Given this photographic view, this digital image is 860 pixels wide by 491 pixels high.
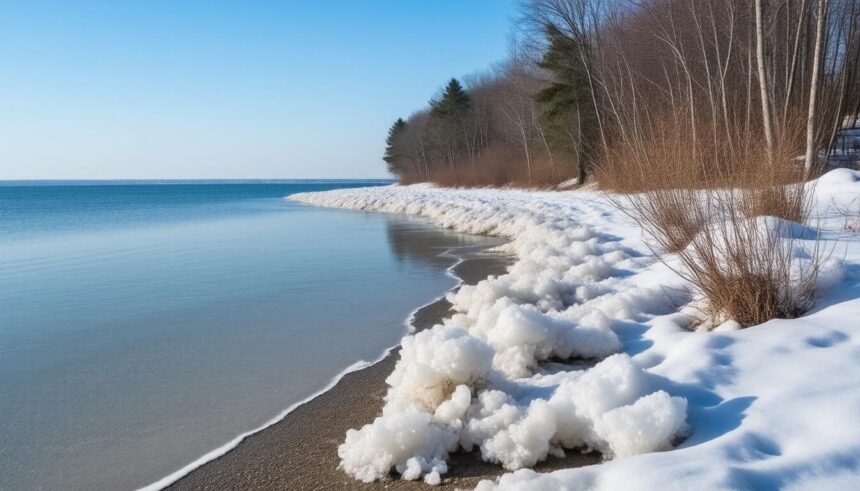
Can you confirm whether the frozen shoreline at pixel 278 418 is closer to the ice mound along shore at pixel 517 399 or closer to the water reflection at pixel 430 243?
the ice mound along shore at pixel 517 399

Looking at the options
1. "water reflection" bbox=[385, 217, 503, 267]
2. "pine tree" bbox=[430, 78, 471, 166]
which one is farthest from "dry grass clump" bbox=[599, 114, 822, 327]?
"pine tree" bbox=[430, 78, 471, 166]

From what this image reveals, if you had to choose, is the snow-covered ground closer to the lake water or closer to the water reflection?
the lake water

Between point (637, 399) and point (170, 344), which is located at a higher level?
point (637, 399)

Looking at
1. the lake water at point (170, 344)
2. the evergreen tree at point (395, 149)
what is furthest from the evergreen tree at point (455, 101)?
the lake water at point (170, 344)

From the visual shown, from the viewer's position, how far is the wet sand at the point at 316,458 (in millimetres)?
2664

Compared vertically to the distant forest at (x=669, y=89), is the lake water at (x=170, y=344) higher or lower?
lower

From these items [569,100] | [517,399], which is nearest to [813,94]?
[517,399]

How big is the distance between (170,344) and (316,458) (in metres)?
2.99

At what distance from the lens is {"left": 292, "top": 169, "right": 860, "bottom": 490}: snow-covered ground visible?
2.20 m

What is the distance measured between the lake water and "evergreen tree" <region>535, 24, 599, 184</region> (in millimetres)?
13988

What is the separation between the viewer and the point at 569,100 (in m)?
23.6

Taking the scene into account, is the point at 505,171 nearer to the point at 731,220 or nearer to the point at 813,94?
the point at 813,94

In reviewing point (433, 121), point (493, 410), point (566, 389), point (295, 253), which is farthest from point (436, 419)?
point (433, 121)

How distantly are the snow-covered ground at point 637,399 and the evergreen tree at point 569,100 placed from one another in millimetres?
19331
